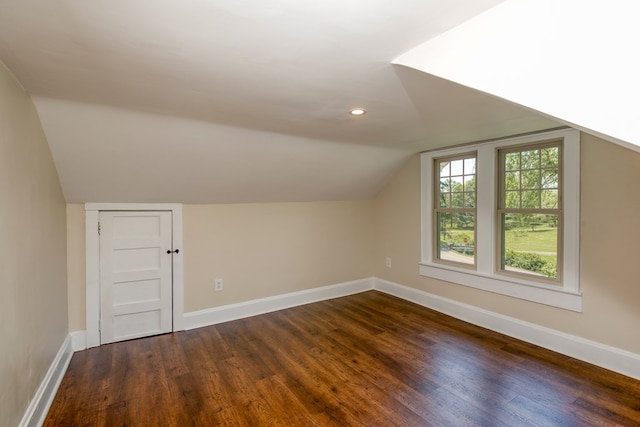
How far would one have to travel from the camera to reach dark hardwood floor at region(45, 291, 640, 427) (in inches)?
75.7

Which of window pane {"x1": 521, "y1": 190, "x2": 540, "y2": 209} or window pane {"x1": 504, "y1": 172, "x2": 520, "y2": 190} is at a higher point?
window pane {"x1": 504, "y1": 172, "x2": 520, "y2": 190}

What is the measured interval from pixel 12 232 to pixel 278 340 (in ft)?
6.99

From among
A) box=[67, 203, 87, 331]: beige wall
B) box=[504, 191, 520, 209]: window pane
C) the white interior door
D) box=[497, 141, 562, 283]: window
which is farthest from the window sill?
box=[67, 203, 87, 331]: beige wall

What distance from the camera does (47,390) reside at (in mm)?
2027

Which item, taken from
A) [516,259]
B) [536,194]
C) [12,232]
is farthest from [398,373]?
[12,232]

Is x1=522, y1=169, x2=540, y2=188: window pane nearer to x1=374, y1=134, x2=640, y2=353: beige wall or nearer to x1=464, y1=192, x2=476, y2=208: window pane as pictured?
x1=374, y1=134, x2=640, y2=353: beige wall

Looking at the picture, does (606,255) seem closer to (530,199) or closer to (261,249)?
(530,199)

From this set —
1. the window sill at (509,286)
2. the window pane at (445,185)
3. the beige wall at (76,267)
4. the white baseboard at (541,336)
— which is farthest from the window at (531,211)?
the beige wall at (76,267)

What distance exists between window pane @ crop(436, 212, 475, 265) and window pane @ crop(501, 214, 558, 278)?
349mm

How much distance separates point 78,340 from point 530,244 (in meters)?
4.27

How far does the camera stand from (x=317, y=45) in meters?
1.32

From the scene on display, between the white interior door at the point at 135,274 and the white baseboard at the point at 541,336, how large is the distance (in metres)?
2.93

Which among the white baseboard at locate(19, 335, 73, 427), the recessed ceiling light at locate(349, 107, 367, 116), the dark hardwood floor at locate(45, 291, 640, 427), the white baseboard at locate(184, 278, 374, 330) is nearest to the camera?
the white baseboard at locate(19, 335, 73, 427)

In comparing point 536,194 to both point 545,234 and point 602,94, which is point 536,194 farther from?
point 602,94
